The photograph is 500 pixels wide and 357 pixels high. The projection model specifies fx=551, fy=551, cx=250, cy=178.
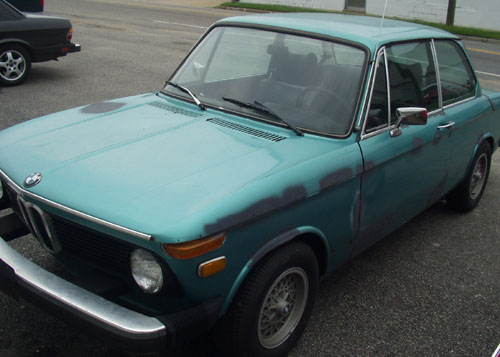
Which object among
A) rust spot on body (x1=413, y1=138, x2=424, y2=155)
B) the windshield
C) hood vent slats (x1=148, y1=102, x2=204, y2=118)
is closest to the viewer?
the windshield

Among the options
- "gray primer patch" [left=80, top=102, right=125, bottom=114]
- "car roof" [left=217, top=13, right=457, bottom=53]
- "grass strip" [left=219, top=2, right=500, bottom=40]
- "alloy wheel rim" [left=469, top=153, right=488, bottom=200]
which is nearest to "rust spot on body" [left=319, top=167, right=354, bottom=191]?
"car roof" [left=217, top=13, right=457, bottom=53]

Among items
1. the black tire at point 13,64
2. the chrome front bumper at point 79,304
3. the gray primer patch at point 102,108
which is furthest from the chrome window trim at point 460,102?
the black tire at point 13,64

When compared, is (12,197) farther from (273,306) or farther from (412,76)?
(412,76)

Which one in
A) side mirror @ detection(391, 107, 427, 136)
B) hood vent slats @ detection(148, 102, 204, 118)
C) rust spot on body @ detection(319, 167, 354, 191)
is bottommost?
rust spot on body @ detection(319, 167, 354, 191)

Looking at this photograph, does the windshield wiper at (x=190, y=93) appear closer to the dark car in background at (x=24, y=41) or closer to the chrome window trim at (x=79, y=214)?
the chrome window trim at (x=79, y=214)

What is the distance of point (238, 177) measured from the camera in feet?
9.34

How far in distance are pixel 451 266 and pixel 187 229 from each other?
269 centimetres

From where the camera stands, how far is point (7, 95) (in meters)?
8.57

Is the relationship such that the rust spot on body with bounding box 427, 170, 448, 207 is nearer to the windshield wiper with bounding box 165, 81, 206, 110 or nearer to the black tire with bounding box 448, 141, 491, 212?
the black tire with bounding box 448, 141, 491, 212

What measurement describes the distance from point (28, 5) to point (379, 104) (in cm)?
1036

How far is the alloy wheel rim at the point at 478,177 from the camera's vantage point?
5.26 meters

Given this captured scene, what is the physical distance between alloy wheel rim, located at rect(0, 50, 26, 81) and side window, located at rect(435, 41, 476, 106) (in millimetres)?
7084

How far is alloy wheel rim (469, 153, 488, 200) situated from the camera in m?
5.26

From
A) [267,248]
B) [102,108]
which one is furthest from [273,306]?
[102,108]
